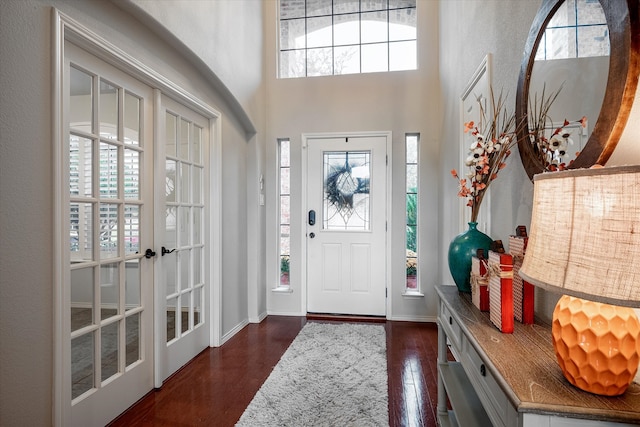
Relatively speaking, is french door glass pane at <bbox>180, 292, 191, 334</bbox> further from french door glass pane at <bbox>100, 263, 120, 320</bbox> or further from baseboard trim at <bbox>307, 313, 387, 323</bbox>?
baseboard trim at <bbox>307, 313, 387, 323</bbox>

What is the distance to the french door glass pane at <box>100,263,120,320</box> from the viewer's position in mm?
1908

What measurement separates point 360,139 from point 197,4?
6.50 feet

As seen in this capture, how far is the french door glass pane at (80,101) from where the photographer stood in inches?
67.3

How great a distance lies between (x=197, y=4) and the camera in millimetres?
2561

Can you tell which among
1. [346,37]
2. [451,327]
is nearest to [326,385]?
[451,327]

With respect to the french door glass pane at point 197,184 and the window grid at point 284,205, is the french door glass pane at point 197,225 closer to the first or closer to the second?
the french door glass pane at point 197,184

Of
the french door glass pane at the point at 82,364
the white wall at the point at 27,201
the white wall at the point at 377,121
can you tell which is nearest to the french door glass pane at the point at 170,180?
the white wall at the point at 27,201

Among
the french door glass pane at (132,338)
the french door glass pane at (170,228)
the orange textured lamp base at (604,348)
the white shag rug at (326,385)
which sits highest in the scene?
the french door glass pane at (170,228)

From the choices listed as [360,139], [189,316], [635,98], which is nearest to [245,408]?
[189,316]

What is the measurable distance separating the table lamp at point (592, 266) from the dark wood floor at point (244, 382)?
1385mm

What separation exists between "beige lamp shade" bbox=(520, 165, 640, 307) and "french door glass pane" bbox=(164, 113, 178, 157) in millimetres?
2372

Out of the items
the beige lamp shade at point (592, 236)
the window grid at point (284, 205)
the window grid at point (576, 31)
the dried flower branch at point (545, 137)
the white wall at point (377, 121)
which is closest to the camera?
the beige lamp shade at point (592, 236)

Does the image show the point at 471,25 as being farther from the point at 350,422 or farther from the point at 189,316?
the point at 189,316

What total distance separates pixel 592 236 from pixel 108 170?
2154 millimetres
